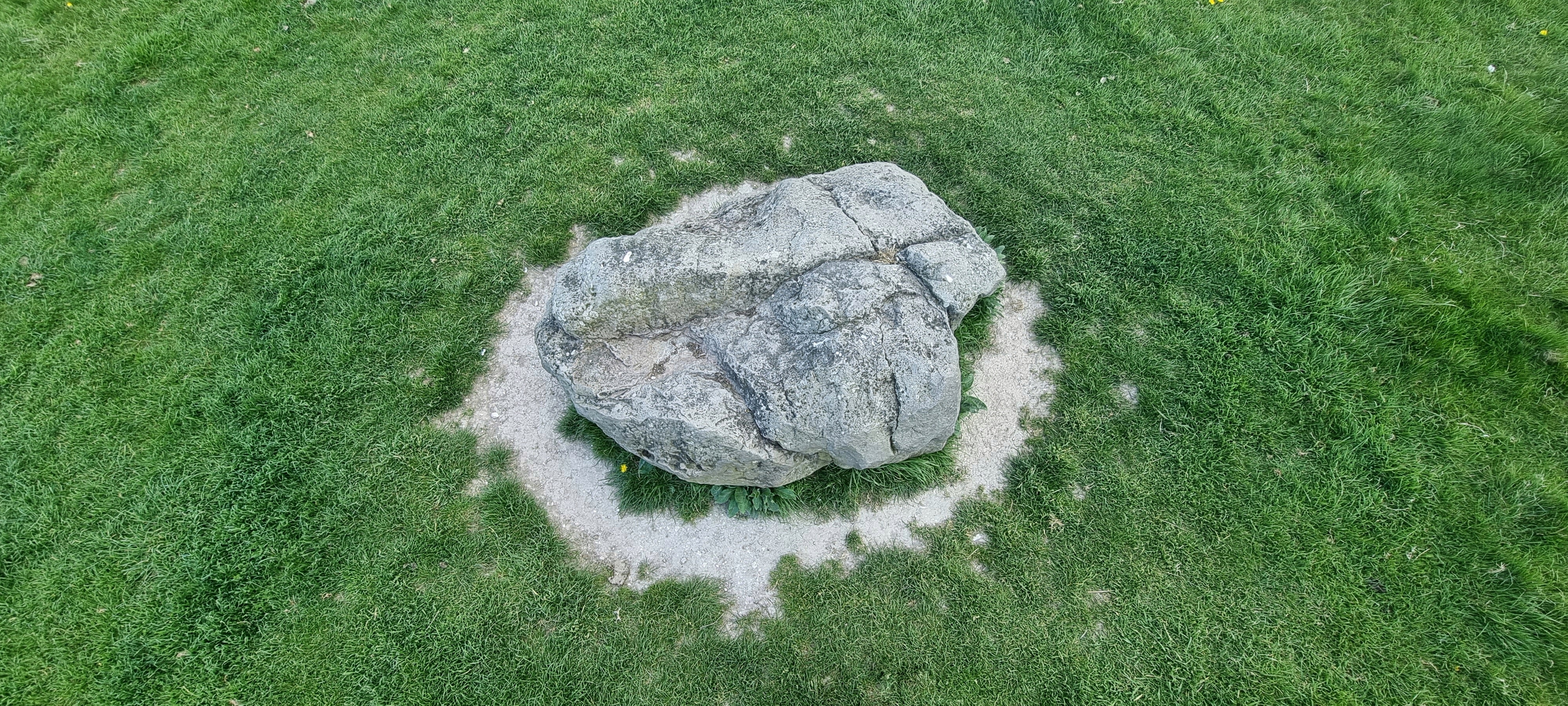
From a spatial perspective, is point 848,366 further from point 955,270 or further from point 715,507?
point 715,507

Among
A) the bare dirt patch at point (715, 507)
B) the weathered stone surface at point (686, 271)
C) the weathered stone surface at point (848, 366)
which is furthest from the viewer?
the bare dirt patch at point (715, 507)

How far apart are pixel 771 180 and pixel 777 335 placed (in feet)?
8.81

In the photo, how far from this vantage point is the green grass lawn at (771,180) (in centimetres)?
434

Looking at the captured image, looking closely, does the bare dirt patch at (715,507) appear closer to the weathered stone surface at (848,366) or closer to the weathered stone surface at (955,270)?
the weathered stone surface at (848,366)

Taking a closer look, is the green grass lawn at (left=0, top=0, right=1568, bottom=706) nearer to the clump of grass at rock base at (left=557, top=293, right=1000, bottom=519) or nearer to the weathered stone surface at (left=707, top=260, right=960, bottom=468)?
the clump of grass at rock base at (left=557, top=293, right=1000, bottom=519)

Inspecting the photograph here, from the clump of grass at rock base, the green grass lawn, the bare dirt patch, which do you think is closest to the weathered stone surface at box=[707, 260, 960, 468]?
the clump of grass at rock base

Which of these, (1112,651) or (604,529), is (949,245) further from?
(604,529)

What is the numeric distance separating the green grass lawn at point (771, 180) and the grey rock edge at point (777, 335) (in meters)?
1.16

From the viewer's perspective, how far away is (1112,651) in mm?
4273

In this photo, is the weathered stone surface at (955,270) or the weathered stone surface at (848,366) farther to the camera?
the weathered stone surface at (955,270)

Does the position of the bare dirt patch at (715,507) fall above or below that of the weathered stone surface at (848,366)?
below

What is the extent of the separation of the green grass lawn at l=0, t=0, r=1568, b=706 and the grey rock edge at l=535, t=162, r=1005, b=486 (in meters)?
1.16

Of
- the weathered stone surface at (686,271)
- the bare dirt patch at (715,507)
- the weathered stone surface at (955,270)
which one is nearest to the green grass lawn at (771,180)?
the bare dirt patch at (715,507)

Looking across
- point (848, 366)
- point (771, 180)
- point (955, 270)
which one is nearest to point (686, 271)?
point (848, 366)
